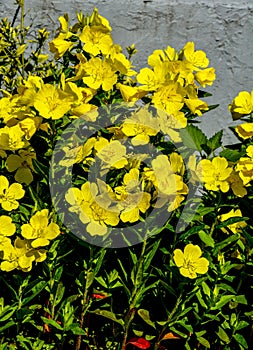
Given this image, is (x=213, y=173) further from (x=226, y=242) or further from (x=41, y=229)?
(x=41, y=229)

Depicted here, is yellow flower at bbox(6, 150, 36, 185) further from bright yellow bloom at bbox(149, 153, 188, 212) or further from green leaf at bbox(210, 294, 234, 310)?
green leaf at bbox(210, 294, 234, 310)

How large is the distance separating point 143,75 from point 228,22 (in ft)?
5.82

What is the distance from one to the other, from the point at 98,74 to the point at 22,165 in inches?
15.8

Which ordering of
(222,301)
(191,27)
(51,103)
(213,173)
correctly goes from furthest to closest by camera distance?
(191,27)
(222,301)
(213,173)
(51,103)

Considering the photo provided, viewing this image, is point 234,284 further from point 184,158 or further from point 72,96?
point 72,96

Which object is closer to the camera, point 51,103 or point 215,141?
point 51,103

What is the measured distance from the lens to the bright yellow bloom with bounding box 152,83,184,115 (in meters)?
2.02

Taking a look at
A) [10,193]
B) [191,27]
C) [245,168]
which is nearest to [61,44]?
[10,193]

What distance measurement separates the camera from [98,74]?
2.11 m

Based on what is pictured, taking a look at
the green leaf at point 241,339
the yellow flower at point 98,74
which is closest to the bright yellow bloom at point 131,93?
the yellow flower at point 98,74

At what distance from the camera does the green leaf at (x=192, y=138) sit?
211 centimetres

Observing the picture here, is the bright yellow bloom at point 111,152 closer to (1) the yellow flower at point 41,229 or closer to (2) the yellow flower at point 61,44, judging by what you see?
(1) the yellow flower at point 41,229

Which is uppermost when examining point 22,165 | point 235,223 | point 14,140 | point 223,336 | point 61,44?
point 61,44

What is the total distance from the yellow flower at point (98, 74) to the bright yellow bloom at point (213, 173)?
39 cm
